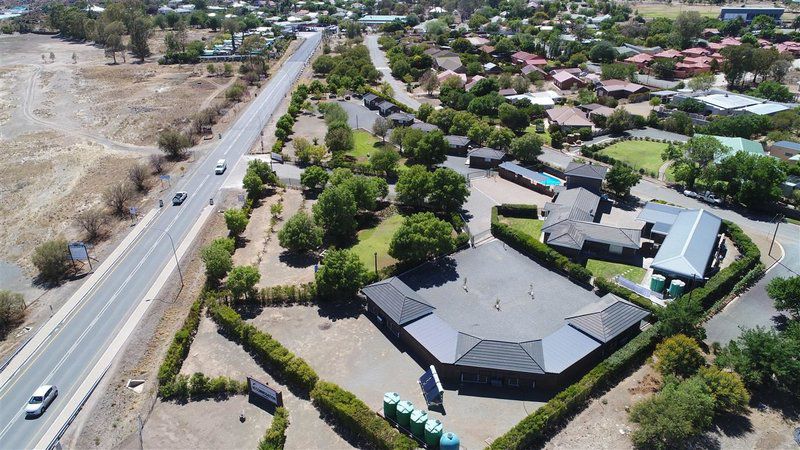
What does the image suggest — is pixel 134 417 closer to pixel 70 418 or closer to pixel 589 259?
pixel 70 418

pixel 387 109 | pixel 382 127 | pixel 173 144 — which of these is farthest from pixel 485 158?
pixel 173 144

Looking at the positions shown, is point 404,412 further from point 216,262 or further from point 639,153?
point 639,153

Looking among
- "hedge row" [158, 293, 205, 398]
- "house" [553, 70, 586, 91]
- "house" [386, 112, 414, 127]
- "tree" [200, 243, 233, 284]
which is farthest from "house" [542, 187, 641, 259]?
"house" [553, 70, 586, 91]

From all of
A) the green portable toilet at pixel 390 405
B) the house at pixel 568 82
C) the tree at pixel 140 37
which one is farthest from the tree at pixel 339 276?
the tree at pixel 140 37

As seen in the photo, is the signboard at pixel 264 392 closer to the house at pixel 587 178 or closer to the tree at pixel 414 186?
the tree at pixel 414 186

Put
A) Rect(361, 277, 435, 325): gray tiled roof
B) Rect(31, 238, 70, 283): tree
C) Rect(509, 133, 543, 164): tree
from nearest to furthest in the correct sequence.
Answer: Rect(361, 277, 435, 325): gray tiled roof, Rect(31, 238, 70, 283): tree, Rect(509, 133, 543, 164): tree

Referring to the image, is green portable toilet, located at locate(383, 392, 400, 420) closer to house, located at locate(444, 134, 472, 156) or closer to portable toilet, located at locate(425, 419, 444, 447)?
portable toilet, located at locate(425, 419, 444, 447)

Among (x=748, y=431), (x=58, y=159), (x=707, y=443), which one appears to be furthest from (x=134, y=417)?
(x=58, y=159)
